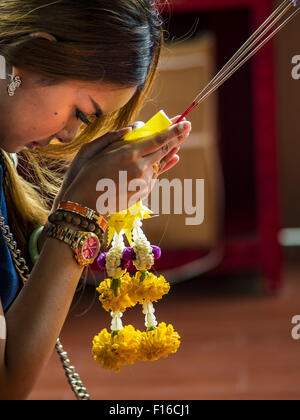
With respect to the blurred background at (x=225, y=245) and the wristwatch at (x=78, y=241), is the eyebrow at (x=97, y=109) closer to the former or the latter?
the wristwatch at (x=78, y=241)

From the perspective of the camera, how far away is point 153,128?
Result: 0.86 meters

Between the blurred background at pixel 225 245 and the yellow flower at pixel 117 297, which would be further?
the blurred background at pixel 225 245

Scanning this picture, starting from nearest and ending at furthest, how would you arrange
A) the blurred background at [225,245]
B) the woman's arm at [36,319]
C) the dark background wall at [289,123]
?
the woman's arm at [36,319] → the blurred background at [225,245] → the dark background wall at [289,123]

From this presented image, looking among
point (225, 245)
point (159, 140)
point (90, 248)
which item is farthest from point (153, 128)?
point (225, 245)

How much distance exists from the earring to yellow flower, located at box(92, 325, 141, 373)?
0.93 ft

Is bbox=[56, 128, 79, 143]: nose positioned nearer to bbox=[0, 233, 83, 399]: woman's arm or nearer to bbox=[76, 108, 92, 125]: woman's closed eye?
bbox=[76, 108, 92, 125]: woman's closed eye

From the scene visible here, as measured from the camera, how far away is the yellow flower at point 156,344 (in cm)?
85

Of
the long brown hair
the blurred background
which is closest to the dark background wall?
the blurred background

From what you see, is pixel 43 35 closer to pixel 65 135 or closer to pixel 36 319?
pixel 65 135

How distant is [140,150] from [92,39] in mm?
137

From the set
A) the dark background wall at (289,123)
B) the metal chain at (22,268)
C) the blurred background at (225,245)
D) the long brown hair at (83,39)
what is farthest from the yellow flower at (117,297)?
the dark background wall at (289,123)

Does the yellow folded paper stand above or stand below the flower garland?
above

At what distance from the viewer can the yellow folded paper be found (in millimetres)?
855

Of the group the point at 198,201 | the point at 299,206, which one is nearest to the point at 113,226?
the point at 198,201
